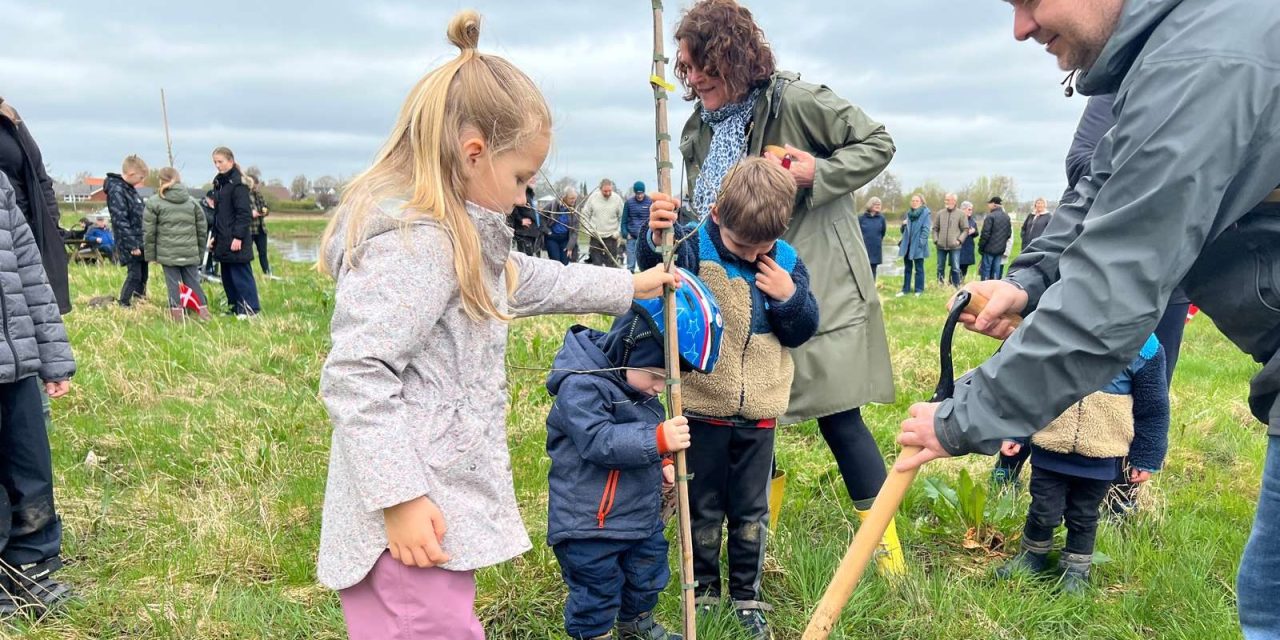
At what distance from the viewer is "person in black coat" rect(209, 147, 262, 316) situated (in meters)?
8.62

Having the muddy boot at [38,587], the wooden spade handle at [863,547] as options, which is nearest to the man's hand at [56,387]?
the muddy boot at [38,587]

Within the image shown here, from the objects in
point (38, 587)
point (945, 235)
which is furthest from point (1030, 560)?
point (945, 235)

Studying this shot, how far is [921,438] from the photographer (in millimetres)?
1808

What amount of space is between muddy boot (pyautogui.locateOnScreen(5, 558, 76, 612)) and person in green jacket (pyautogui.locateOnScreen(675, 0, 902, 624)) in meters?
2.49

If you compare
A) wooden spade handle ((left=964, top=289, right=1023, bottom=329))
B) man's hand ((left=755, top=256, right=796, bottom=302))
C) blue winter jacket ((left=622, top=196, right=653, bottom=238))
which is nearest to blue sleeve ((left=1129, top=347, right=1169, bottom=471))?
wooden spade handle ((left=964, top=289, right=1023, bottom=329))

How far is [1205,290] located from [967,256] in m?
16.7

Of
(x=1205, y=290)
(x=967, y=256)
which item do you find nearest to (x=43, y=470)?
(x=1205, y=290)

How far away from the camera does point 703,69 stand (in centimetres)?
277

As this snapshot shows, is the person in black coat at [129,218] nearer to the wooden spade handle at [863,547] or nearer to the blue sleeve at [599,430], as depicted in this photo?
the blue sleeve at [599,430]

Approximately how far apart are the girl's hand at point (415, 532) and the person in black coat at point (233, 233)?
A: 25.1 feet

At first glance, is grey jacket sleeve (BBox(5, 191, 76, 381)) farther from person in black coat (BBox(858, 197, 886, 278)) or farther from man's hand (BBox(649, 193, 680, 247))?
person in black coat (BBox(858, 197, 886, 278))

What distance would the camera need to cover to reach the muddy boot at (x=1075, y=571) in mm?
2922

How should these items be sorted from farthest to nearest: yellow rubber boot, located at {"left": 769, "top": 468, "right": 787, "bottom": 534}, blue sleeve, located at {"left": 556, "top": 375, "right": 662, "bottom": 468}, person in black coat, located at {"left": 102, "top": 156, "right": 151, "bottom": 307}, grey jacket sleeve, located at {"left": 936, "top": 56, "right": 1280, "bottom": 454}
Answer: person in black coat, located at {"left": 102, "top": 156, "right": 151, "bottom": 307} → yellow rubber boot, located at {"left": 769, "top": 468, "right": 787, "bottom": 534} → blue sleeve, located at {"left": 556, "top": 375, "right": 662, "bottom": 468} → grey jacket sleeve, located at {"left": 936, "top": 56, "right": 1280, "bottom": 454}

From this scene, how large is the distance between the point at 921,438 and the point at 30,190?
13.9 feet
